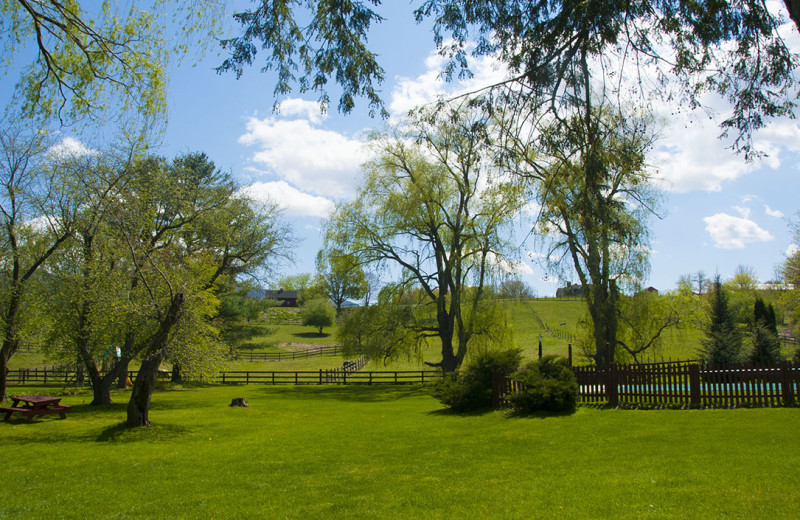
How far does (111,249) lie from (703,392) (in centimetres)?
1914

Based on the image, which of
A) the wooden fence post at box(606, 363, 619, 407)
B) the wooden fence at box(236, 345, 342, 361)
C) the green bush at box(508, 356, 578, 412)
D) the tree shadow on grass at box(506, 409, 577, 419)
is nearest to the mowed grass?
the tree shadow on grass at box(506, 409, 577, 419)

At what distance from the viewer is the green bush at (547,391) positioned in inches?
554

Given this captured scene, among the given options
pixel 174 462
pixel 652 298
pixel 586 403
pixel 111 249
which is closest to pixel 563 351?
pixel 652 298

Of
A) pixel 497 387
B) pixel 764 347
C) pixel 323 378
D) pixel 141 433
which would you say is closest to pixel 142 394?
pixel 141 433

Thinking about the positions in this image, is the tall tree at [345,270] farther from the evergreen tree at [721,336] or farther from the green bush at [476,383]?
the evergreen tree at [721,336]

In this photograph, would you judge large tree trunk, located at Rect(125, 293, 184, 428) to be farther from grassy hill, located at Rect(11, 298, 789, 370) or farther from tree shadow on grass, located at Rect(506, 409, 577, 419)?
tree shadow on grass, located at Rect(506, 409, 577, 419)

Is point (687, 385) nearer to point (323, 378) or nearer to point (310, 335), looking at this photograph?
point (323, 378)

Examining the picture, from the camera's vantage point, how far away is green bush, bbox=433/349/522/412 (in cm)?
1650

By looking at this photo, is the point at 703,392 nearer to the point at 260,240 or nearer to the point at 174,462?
the point at 174,462

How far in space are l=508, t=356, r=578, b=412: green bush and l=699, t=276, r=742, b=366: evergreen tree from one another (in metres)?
14.2

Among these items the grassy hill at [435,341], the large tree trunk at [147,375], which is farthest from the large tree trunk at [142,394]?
the grassy hill at [435,341]

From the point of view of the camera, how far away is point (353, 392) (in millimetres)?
29547

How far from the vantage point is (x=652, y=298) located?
1120 inches

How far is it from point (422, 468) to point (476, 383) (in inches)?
318
